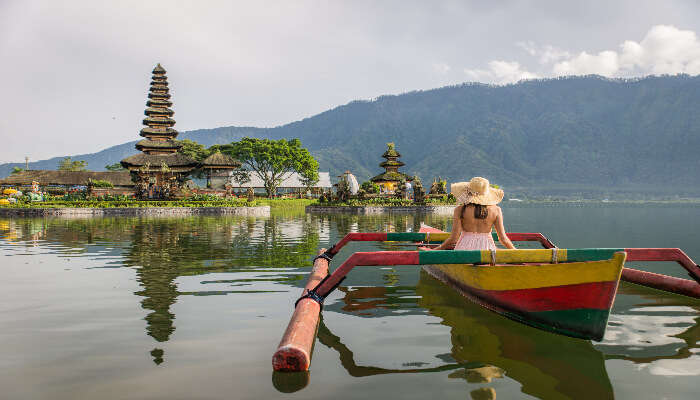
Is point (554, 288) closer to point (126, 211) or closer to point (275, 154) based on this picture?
point (126, 211)

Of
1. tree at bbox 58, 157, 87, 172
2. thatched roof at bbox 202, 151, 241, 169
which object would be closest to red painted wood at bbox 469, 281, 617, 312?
thatched roof at bbox 202, 151, 241, 169

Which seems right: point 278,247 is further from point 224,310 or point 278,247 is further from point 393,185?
point 393,185

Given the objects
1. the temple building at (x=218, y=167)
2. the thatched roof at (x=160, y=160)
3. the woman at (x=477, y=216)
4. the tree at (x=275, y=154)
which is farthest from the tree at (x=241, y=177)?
the woman at (x=477, y=216)

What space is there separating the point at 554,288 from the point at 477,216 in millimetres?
1838

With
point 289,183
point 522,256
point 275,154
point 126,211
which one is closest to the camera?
point 522,256

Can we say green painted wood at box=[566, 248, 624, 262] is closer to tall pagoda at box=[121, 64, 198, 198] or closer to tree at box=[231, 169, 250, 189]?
tall pagoda at box=[121, 64, 198, 198]

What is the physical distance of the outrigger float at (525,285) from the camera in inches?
179

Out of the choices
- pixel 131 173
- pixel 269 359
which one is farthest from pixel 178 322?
pixel 131 173

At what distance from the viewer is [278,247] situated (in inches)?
574

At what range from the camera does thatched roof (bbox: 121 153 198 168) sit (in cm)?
5488

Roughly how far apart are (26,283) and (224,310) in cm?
485

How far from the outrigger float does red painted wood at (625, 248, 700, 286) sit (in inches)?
0.6

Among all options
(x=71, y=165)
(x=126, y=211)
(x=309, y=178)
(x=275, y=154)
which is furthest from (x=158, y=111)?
(x=71, y=165)

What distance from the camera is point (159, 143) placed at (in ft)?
192
